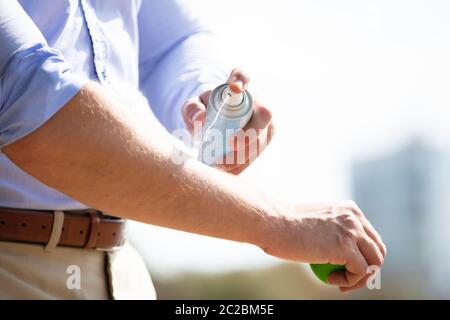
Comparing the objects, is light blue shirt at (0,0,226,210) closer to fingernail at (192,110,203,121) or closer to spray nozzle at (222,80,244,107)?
fingernail at (192,110,203,121)

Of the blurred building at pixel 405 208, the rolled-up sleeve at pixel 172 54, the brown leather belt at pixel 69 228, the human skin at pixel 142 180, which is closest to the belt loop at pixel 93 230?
the brown leather belt at pixel 69 228

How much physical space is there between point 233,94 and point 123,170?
0.63 meters

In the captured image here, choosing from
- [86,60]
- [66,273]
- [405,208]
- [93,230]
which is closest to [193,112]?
[86,60]

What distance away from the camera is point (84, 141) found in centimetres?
277

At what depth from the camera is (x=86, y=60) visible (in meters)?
3.45

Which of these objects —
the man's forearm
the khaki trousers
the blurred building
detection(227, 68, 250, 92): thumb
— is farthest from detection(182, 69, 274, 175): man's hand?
the blurred building

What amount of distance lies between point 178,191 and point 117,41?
93cm

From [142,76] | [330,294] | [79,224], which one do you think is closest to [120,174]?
[79,224]

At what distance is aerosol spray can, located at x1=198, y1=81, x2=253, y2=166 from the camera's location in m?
3.31

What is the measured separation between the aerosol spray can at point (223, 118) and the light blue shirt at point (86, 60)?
37 centimetres

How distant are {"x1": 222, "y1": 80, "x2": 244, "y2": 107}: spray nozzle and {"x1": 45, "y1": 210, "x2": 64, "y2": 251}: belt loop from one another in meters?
0.60

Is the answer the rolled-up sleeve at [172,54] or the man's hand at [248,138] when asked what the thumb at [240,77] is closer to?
the man's hand at [248,138]

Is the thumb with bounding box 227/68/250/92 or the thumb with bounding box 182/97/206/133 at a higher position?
the thumb with bounding box 227/68/250/92
